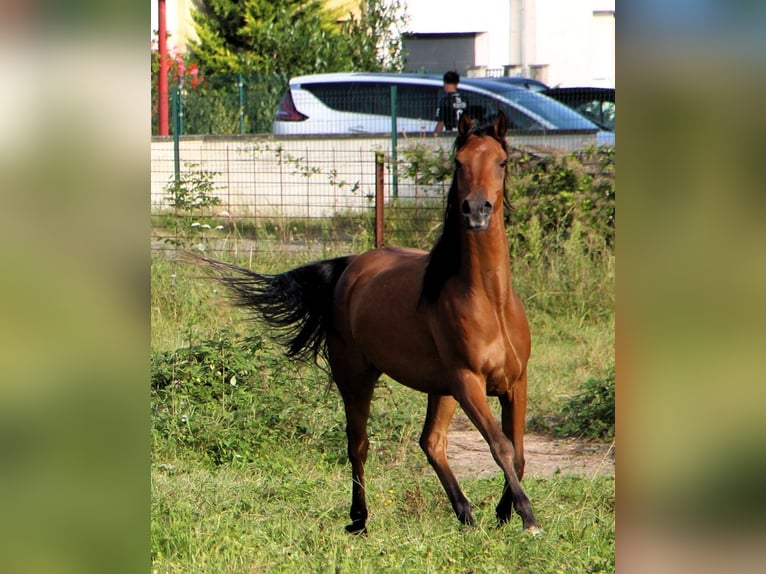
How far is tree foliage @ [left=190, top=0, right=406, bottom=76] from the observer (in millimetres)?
23281

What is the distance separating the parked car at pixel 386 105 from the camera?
1463 cm

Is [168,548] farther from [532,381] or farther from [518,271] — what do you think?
[518,271]

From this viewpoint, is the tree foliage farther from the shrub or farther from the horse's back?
the horse's back

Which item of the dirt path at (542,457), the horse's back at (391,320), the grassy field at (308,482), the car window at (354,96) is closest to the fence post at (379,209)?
the grassy field at (308,482)

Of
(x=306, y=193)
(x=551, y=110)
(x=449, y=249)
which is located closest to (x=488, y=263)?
(x=449, y=249)

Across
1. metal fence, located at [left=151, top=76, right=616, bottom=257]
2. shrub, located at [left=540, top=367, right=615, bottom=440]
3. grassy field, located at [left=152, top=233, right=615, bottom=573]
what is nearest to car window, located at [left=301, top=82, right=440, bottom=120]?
metal fence, located at [left=151, top=76, right=616, bottom=257]

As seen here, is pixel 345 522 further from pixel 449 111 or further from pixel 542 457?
pixel 449 111

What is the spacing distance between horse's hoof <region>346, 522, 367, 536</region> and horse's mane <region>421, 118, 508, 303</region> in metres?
1.09

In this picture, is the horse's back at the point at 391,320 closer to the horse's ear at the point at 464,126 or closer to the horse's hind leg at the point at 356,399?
the horse's hind leg at the point at 356,399

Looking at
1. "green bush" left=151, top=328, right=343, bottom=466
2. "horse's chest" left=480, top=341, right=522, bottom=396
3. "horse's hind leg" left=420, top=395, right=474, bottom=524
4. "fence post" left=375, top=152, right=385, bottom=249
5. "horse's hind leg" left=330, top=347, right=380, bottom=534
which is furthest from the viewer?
"fence post" left=375, top=152, right=385, bottom=249

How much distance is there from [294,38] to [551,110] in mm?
10133

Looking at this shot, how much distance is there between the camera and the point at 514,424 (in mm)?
4863
